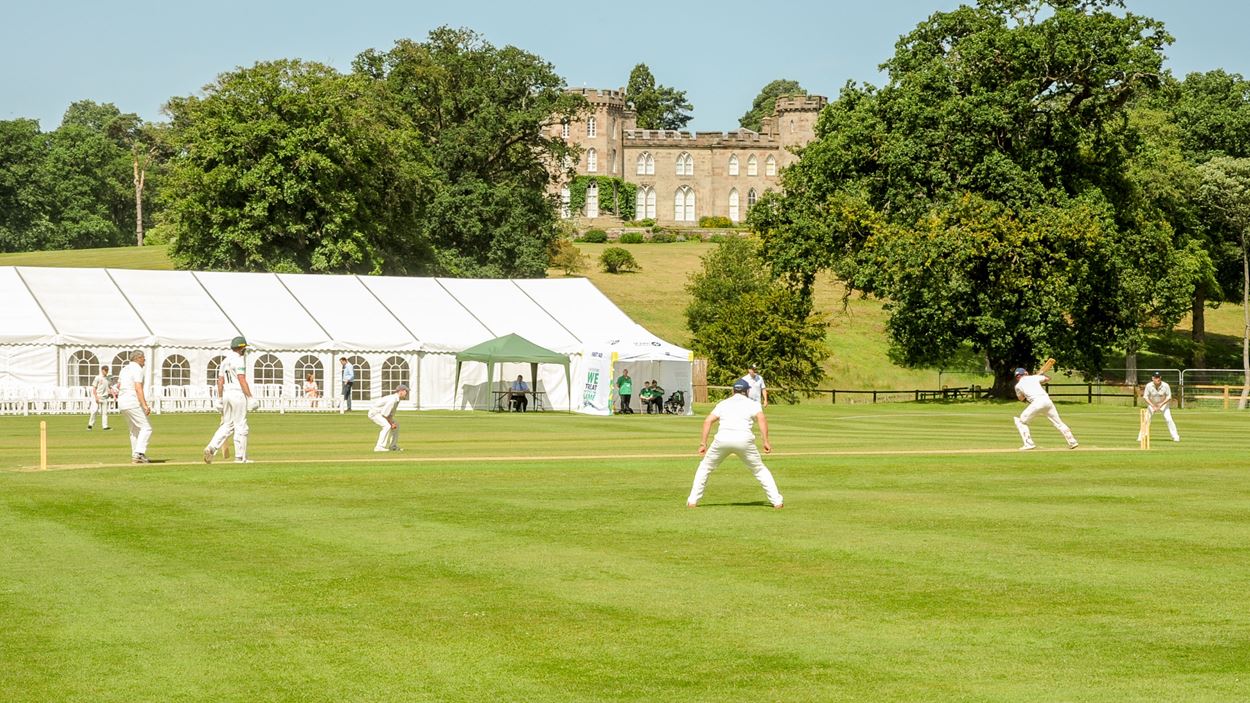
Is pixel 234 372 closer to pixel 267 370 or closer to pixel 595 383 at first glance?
pixel 267 370

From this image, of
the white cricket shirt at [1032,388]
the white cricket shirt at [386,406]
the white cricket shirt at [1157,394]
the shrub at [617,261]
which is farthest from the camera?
the shrub at [617,261]

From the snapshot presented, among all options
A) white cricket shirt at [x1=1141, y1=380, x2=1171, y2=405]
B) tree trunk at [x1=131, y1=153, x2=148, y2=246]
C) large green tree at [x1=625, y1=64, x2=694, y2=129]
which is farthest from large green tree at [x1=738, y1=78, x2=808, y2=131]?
white cricket shirt at [x1=1141, y1=380, x2=1171, y2=405]

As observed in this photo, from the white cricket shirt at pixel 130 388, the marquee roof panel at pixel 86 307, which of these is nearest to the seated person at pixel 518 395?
the marquee roof panel at pixel 86 307

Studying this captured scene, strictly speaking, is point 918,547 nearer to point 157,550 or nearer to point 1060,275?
point 157,550

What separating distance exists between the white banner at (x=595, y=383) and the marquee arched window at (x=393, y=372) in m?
6.18

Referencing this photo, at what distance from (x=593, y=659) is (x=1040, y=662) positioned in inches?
113

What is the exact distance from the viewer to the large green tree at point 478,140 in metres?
83.0

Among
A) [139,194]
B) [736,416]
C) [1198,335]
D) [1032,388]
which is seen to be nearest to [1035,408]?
[1032,388]

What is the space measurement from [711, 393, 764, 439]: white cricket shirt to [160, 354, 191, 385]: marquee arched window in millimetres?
35806

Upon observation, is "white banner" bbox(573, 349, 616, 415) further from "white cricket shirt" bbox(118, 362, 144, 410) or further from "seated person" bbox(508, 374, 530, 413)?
"white cricket shirt" bbox(118, 362, 144, 410)

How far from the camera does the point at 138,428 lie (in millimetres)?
24703

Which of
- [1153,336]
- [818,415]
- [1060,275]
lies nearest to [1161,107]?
[1153,336]

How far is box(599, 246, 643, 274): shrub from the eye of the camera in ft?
366

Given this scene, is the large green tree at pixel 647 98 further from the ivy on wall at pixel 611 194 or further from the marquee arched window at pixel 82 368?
the marquee arched window at pixel 82 368
